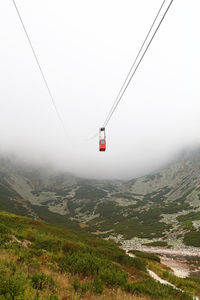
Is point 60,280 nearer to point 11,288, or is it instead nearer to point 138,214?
point 11,288

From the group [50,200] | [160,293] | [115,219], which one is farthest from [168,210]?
[50,200]

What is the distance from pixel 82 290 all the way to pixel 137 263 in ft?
37.0

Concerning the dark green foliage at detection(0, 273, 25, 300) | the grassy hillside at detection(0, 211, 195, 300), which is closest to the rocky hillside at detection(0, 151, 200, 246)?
the grassy hillside at detection(0, 211, 195, 300)

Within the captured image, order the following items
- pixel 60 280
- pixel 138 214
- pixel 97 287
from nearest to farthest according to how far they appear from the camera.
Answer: pixel 60 280 < pixel 97 287 < pixel 138 214

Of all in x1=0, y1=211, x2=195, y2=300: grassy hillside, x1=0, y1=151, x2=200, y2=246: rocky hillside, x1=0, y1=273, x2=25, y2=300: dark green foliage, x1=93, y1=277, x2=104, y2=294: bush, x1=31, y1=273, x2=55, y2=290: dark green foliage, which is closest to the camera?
x1=0, y1=273, x2=25, y2=300: dark green foliage

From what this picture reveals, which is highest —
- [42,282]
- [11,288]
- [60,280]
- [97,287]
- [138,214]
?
[11,288]

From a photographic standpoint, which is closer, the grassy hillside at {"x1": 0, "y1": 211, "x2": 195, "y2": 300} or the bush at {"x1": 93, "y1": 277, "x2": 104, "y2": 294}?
the grassy hillside at {"x1": 0, "y1": 211, "x2": 195, "y2": 300}

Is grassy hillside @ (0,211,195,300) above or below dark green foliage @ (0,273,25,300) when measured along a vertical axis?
below

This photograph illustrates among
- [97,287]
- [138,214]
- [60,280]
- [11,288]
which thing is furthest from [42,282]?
[138,214]

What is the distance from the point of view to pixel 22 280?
5.80 meters

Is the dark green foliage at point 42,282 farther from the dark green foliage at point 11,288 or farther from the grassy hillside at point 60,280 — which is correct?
the dark green foliage at point 11,288

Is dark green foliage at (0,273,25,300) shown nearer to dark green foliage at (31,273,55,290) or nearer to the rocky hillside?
dark green foliage at (31,273,55,290)

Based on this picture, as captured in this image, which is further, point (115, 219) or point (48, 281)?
point (115, 219)

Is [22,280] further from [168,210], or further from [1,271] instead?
[168,210]
